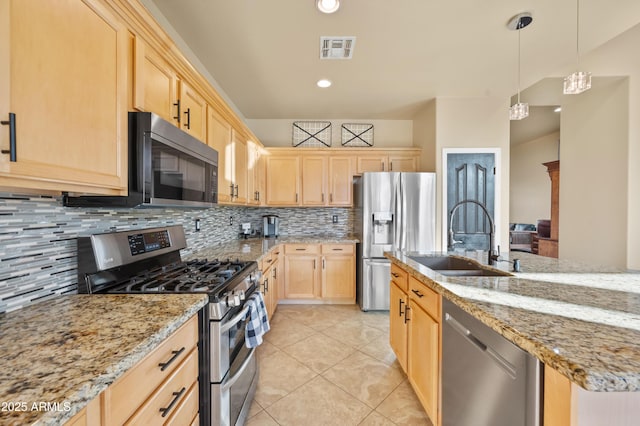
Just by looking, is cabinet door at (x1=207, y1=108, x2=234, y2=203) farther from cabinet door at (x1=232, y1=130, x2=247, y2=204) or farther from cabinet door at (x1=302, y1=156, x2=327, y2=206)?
cabinet door at (x1=302, y1=156, x2=327, y2=206)

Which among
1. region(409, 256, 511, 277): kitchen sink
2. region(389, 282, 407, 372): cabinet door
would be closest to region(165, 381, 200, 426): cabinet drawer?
region(389, 282, 407, 372): cabinet door

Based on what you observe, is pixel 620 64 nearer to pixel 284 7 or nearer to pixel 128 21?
pixel 284 7

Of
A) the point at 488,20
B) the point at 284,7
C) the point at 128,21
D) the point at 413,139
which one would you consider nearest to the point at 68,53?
the point at 128,21

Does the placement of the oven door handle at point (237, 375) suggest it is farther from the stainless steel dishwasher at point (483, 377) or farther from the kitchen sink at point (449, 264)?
the kitchen sink at point (449, 264)

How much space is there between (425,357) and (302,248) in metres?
2.14

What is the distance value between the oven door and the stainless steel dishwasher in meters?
1.06

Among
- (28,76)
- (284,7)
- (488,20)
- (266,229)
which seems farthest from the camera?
(266,229)

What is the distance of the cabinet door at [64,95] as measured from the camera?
27.1 inches

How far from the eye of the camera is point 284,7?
176cm

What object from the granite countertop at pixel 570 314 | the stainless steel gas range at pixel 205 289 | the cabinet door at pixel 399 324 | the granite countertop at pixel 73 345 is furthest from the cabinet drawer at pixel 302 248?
the granite countertop at pixel 73 345

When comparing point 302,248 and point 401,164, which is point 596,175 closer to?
point 401,164

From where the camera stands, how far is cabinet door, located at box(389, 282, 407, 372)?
177 cm

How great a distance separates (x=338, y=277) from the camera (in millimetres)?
3391

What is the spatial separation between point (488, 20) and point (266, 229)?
322cm
